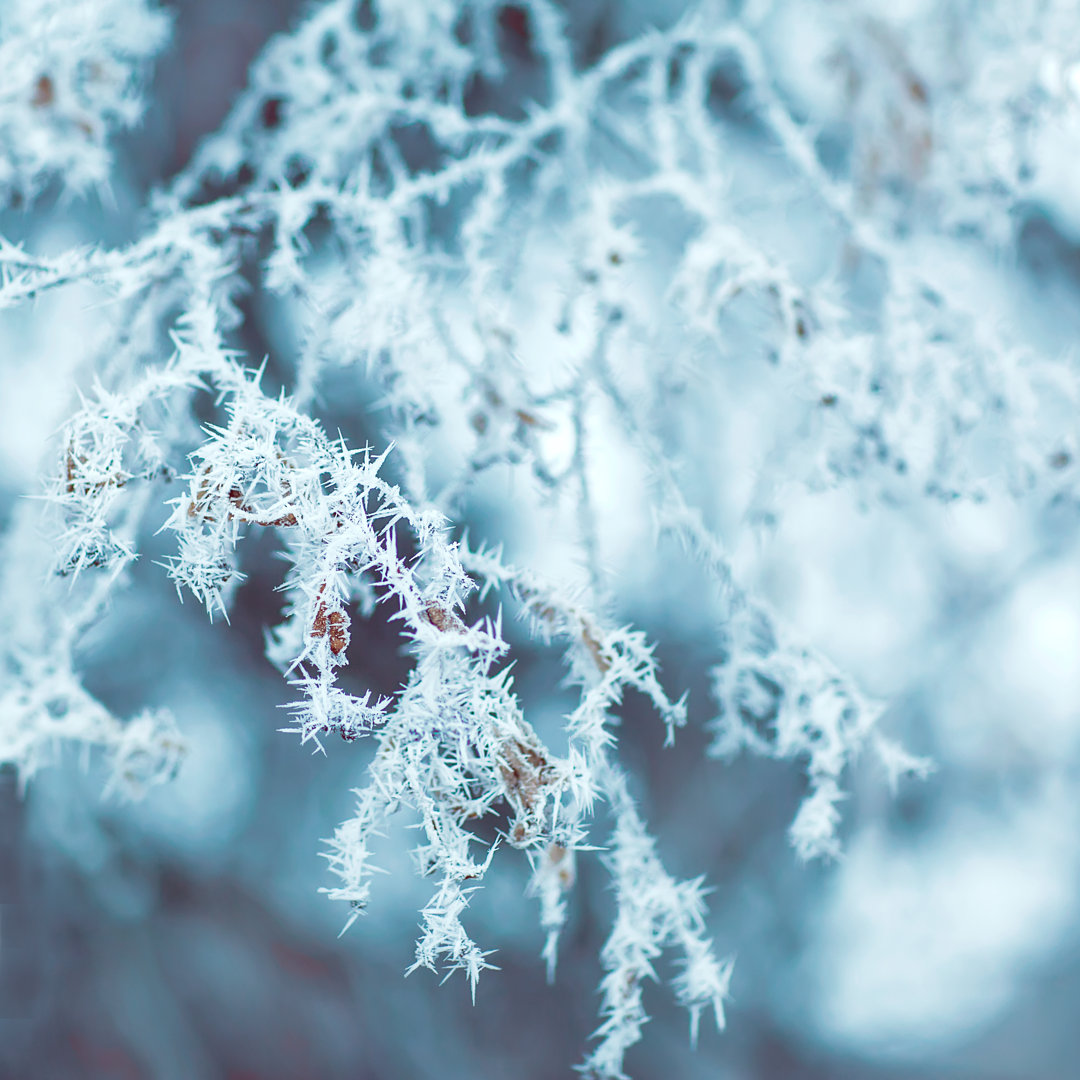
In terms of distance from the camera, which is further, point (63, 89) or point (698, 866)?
point (698, 866)

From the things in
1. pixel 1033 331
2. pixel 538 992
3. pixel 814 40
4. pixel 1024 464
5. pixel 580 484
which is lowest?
pixel 538 992

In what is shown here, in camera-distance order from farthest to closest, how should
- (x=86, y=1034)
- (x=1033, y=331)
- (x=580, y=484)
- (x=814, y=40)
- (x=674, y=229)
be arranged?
(x=86, y=1034) → (x=1033, y=331) → (x=674, y=229) → (x=814, y=40) → (x=580, y=484)

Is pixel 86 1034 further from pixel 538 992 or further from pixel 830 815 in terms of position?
pixel 830 815

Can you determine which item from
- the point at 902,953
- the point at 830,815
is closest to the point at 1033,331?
the point at 830,815

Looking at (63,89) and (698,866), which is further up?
(63,89)
